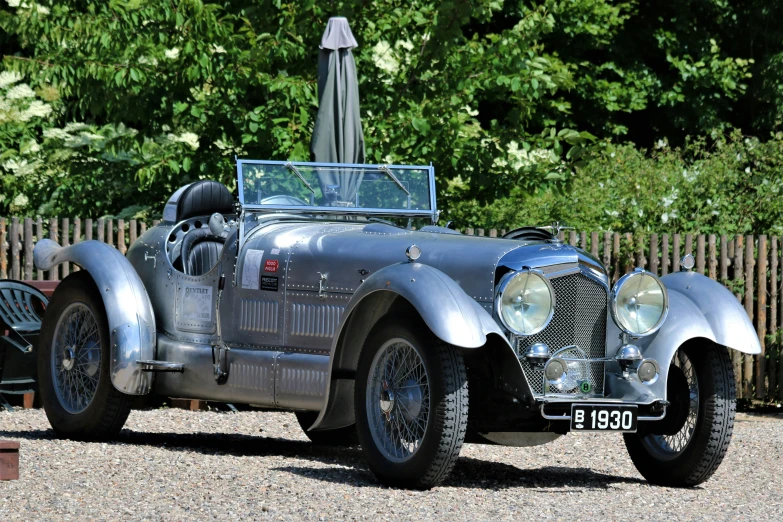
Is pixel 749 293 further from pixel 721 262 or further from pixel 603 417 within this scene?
pixel 603 417

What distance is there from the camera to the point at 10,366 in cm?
946

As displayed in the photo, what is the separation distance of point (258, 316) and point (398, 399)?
1427 millimetres

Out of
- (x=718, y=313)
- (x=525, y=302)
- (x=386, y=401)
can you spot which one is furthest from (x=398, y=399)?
(x=718, y=313)

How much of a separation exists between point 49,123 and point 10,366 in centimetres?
716

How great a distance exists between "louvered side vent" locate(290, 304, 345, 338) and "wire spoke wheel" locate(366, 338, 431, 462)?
1.97 feet

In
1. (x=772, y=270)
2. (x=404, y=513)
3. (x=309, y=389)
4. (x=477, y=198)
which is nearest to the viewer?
(x=404, y=513)

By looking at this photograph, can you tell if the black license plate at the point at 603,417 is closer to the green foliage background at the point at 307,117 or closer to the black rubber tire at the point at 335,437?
the black rubber tire at the point at 335,437

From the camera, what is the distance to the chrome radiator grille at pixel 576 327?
6.27 meters

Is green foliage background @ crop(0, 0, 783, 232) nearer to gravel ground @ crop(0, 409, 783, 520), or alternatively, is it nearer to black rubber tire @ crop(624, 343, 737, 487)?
gravel ground @ crop(0, 409, 783, 520)

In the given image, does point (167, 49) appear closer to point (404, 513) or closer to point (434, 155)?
point (434, 155)

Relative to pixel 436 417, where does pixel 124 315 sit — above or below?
above

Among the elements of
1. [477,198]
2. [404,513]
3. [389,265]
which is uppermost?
[477,198]

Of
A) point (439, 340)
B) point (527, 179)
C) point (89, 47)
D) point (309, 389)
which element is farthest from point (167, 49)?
point (439, 340)

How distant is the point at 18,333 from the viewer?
919 cm
